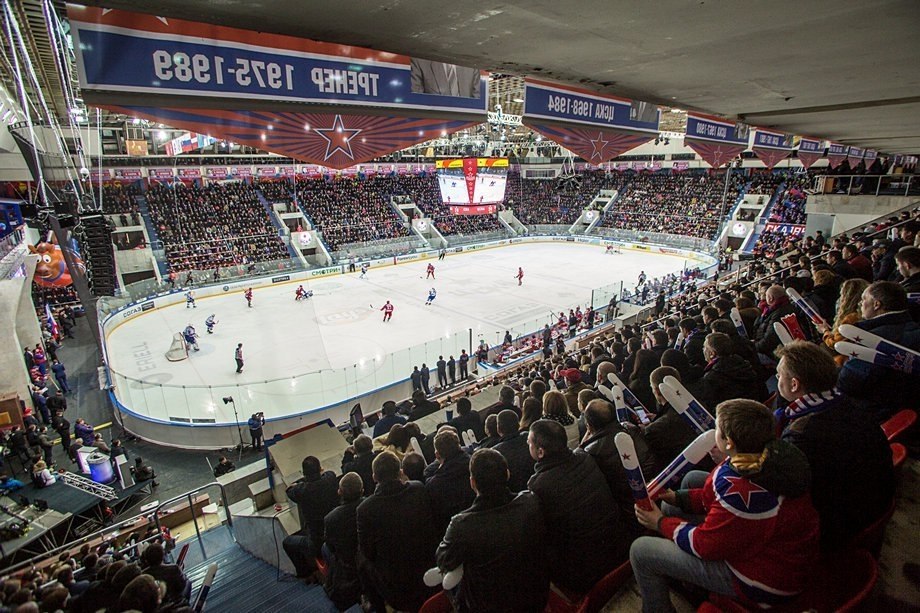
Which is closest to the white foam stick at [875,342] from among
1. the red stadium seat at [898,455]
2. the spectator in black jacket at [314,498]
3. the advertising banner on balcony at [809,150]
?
the red stadium seat at [898,455]

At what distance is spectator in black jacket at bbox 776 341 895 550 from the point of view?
212cm

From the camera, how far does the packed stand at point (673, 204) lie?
4009 centimetres

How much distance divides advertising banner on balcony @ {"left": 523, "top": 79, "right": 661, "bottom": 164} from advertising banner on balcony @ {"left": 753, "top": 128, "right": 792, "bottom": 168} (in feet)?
17.9

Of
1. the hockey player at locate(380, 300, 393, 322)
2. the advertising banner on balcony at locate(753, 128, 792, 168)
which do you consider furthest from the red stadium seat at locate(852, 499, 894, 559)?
the hockey player at locate(380, 300, 393, 322)

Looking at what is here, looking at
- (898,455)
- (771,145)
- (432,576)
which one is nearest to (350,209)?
(771,145)

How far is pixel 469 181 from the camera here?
23.2 meters

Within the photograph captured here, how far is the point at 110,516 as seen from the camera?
900cm

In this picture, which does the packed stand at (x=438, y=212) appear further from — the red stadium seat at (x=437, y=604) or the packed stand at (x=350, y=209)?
the red stadium seat at (x=437, y=604)

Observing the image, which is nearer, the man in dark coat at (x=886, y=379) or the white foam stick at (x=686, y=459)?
the white foam stick at (x=686, y=459)

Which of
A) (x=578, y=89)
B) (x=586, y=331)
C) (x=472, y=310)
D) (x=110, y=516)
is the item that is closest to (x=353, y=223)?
(x=472, y=310)

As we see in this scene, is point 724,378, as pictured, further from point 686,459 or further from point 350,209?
point 350,209

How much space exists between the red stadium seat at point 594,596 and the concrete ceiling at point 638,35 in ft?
10.2

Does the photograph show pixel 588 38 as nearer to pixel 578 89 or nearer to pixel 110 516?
pixel 578 89

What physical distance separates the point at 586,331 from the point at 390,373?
25.9ft
